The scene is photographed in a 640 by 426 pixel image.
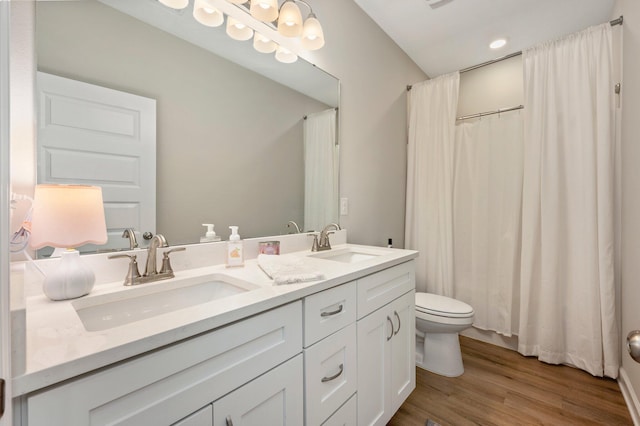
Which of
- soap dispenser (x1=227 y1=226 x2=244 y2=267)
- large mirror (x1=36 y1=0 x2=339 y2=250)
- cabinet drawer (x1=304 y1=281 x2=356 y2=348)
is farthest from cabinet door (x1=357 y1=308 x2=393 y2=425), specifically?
large mirror (x1=36 y1=0 x2=339 y2=250)

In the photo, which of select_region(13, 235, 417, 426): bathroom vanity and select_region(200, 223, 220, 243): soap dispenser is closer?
select_region(13, 235, 417, 426): bathroom vanity

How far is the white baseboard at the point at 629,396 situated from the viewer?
1382mm

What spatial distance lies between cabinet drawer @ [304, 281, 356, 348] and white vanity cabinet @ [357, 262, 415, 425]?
2.8 inches

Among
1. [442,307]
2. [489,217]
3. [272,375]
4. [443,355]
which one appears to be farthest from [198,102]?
Answer: [489,217]

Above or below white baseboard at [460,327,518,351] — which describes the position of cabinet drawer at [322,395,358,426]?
above

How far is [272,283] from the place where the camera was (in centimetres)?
92

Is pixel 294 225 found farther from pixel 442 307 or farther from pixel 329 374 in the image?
pixel 442 307

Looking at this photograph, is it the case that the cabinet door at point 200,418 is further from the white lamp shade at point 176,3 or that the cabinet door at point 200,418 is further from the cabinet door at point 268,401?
the white lamp shade at point 176,3

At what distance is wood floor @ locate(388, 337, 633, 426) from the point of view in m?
1.44

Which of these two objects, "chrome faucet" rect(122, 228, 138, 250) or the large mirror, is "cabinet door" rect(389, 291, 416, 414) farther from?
"chrome faucet" rect(122, 228, 138, 250)

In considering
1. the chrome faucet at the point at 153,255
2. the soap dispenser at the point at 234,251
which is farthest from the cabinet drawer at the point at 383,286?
the chrome faucet at the point at 153,255

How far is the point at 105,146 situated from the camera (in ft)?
3.01

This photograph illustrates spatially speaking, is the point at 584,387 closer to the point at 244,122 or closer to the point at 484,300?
the point at 484,300

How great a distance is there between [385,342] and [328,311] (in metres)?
0.48
